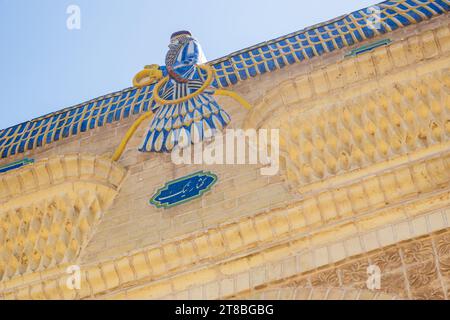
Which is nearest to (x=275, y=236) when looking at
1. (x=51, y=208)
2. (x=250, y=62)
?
(x=51, y=208)

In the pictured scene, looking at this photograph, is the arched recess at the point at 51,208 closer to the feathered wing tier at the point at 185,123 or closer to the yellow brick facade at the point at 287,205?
the yellow brick facade at the point at 287,205

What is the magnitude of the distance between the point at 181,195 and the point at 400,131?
6.20 ft

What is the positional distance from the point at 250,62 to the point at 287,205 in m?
A: 2.68

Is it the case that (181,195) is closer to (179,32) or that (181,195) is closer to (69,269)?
(69,269)

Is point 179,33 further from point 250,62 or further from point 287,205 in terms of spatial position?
point 287,205

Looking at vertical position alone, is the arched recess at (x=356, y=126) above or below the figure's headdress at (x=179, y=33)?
below

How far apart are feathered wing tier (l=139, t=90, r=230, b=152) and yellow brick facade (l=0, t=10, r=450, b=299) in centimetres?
14

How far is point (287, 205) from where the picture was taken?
31.1 ft

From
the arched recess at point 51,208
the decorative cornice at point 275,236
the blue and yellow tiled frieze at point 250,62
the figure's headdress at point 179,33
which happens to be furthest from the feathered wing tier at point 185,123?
the decorative cornice at point 275,236

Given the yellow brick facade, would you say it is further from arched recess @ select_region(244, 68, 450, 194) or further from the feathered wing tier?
the feathered wing tier

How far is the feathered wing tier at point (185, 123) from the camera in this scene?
11055mm

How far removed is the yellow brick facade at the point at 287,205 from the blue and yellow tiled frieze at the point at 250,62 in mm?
164

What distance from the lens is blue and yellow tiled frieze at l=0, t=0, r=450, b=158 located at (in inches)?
452

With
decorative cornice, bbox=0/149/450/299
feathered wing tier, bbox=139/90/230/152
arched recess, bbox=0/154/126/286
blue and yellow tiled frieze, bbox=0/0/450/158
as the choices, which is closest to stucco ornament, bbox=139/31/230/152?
feathered wing tier, bbox=139/90/230/152
